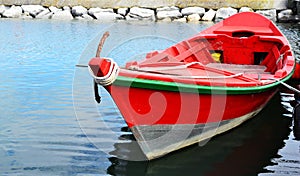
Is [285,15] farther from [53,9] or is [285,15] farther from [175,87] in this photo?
[175,87]

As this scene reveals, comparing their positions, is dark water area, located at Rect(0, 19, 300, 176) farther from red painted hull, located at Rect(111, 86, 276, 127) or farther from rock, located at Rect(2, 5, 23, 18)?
rock, located at Rect(2, 5, 23, 18)

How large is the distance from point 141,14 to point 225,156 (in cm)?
2666

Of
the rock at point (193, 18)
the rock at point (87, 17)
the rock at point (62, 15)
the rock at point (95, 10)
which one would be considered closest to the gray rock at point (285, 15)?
the rock at point (193, 18)

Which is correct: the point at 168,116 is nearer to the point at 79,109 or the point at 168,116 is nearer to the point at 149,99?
the point at 149,99

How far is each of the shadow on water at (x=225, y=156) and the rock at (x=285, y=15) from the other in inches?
937

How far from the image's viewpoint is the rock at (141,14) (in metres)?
33.2

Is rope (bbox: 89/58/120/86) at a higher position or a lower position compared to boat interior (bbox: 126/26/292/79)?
higher

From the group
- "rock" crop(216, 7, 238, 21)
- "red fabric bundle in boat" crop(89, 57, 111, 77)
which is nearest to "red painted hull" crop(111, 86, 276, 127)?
"red fabric bundle in boat" crop(89, 57, 111, 77)

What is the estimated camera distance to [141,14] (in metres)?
33.4

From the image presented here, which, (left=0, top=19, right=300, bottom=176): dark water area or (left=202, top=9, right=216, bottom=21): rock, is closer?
(left=0, top=19, right=300, bottom=176): dark water area

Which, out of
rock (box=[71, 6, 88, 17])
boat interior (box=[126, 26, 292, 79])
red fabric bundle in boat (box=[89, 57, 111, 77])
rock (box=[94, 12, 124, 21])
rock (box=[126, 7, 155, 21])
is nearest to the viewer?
red fabric bundle in boat (box=[89, 57, 111, 77])

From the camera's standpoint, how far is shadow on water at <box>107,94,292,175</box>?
7.19 m

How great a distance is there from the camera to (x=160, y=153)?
24.1ft

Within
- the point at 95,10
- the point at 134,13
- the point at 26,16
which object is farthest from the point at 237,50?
A: the point at 26,16
